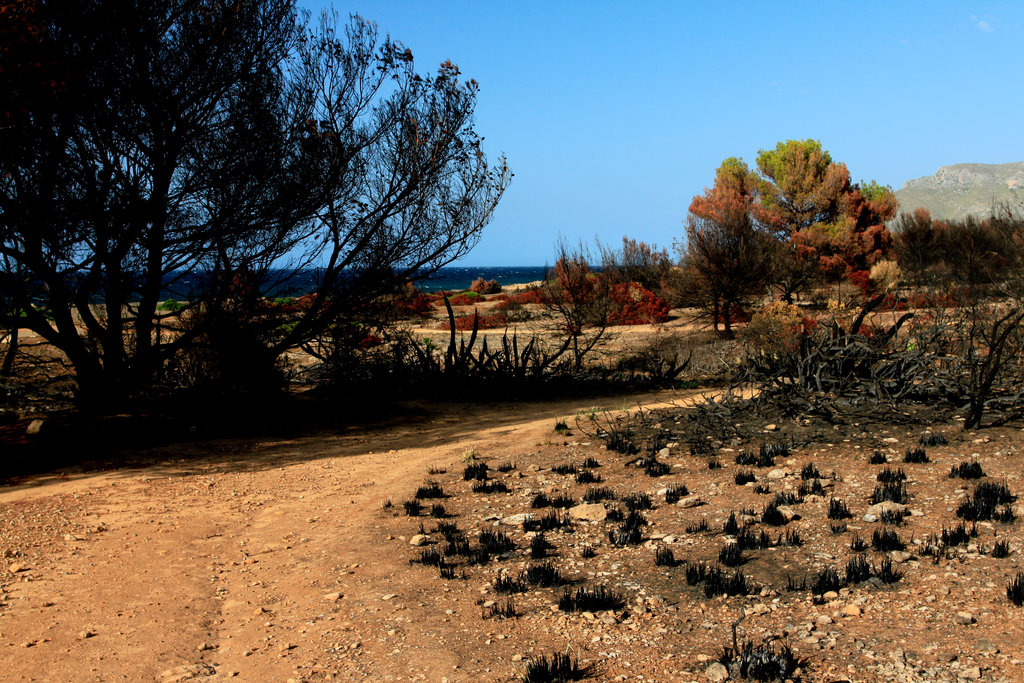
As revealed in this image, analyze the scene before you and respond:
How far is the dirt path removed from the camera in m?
4.28

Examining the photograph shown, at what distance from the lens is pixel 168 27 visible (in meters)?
10.6

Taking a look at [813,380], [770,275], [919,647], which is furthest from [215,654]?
[770,275]

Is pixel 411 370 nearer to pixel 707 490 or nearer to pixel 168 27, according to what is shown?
pixel 168 27

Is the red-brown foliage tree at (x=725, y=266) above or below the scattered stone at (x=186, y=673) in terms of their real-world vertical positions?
above

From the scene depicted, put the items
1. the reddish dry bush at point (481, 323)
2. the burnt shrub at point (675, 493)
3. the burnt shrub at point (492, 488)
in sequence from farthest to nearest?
1. the reddish dry bush at point (481, 323)
2. the burnt shrub at point (492, 488)
3. the burnt shrub at point (675, 493)

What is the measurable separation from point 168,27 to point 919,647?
37.7 ft

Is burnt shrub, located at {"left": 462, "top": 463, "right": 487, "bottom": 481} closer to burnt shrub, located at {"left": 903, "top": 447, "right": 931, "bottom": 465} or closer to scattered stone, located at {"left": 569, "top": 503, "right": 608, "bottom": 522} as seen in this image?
scattered stone, located at {"left": 569, "top": 503, "right": 608, "bottom": 522}

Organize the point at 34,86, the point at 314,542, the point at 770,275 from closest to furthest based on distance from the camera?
the point at 314,542 → the point at 34,86 → the point at 770,275

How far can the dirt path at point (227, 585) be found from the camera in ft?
14.0

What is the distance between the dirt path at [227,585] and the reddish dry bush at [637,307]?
2031 centimetres

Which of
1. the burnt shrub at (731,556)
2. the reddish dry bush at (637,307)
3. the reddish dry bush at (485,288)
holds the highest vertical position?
the reddish dry bush at (485,288)

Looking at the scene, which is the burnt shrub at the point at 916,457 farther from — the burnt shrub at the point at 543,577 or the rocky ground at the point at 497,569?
the burnt shrub at the point at 543,577

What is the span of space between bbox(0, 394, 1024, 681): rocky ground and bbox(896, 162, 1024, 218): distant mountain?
127m

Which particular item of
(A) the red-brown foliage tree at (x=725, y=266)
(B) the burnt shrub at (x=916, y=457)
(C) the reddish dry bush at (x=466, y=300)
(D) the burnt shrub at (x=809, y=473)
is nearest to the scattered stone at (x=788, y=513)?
(D) the burnt shrub at (x=809, y=473)
